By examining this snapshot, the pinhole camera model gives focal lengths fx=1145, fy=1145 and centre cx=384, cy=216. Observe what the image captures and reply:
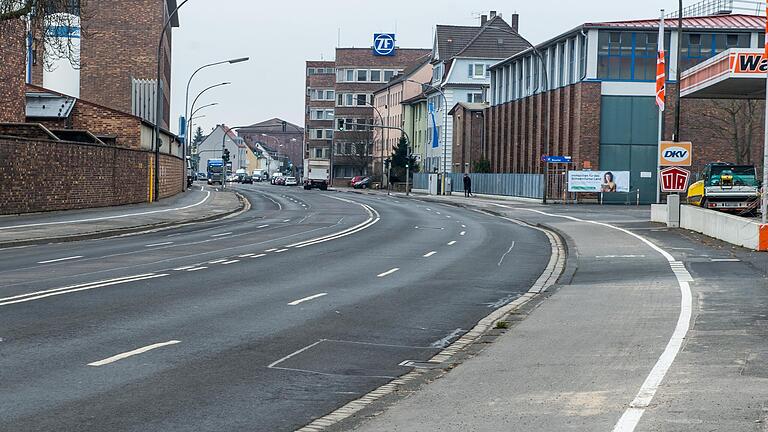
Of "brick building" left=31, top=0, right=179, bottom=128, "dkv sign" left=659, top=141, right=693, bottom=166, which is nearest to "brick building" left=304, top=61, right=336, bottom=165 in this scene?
"brick building" left=31, top=0, right=179, bottom=128

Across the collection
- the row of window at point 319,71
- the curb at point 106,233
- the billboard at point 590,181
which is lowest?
the curb at point 106,233

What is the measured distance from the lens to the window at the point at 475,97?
111375 mm

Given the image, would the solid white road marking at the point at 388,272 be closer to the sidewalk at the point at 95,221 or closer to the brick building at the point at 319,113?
the sidewalk at the point at 95,221

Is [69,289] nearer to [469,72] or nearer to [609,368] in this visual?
[609,368]

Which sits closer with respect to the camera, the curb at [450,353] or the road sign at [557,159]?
the curb at [450,353]

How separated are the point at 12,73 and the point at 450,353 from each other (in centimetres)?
4352

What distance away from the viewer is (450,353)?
1180cm

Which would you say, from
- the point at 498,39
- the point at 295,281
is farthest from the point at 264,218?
the point at 498,39

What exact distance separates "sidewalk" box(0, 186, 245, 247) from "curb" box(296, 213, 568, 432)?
13.5 meters

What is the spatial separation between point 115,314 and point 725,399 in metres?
7.88

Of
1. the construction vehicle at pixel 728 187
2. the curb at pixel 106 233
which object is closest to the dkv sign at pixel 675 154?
the construction vehicle at pixel 728 187

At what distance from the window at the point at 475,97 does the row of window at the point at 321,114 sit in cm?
6034

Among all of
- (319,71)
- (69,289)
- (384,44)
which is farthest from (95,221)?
(319,71)

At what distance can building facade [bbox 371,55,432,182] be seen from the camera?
132 m
